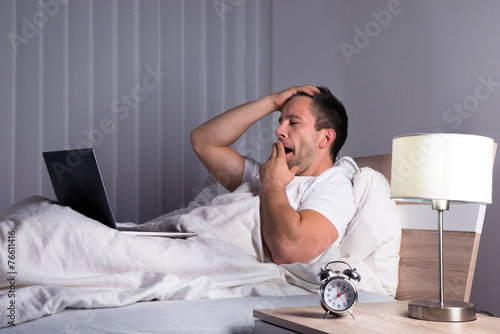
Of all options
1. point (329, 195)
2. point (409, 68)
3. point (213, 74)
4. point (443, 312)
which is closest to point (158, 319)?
point (443, 312)

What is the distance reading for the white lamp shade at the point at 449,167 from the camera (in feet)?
3.62

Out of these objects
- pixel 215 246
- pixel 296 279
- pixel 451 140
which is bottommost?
pixel 296 279

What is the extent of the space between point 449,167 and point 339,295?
347 mm

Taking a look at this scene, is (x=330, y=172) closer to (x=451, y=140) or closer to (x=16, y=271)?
(x=451, y=140)

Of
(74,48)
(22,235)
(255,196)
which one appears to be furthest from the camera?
(74,48)

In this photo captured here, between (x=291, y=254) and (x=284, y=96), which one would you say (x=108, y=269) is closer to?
(x=291, y=254)

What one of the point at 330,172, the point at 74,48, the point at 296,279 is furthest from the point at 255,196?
the point at 74,48

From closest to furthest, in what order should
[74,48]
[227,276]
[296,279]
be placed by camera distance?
1. [227,276]
2. [296,279]
3. [74,48]

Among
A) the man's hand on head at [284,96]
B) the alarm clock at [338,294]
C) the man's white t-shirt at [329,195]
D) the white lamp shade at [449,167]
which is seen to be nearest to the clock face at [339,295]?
the alarm clock at [338,294]

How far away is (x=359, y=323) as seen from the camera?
3.39ft

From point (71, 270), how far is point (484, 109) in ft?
5.02

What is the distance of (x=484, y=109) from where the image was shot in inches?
77.0

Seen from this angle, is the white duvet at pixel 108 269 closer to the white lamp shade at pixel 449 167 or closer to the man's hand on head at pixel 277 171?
the man's hand on head at pixel 277 171

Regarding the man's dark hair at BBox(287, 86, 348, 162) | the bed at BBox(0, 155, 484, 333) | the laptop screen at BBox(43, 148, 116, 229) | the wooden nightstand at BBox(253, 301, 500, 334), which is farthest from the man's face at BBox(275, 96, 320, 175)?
the wooden nightstand at BBox(253, 301, 500, 334)
